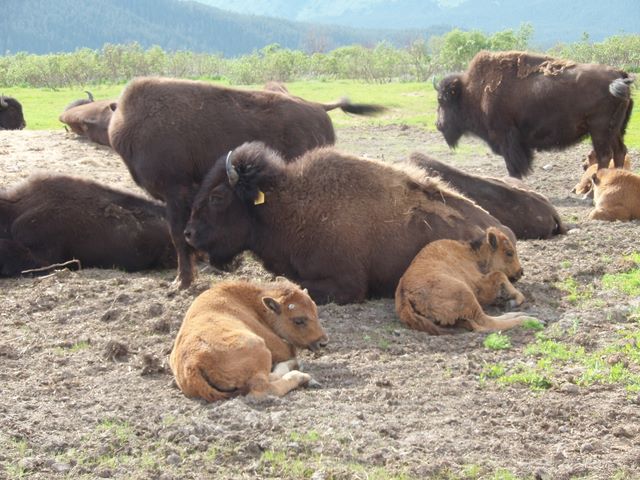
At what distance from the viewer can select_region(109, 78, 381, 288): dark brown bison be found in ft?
29.9

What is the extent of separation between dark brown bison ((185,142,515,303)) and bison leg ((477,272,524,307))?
25.1 inches

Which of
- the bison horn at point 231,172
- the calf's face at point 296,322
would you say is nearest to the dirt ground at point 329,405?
the calf's face at point 296,322

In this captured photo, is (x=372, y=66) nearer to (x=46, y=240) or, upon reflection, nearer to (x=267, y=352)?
(x=46, y=240)

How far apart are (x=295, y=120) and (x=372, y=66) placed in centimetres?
4541

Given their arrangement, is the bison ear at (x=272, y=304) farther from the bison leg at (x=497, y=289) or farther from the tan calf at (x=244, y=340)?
the bison leg at (x=497, y=289)

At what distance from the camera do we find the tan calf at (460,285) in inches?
282

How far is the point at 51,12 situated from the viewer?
16962 centimetres

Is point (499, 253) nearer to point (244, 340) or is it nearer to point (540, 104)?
point (244, 340)

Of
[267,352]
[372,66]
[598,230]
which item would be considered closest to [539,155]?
[598,230]

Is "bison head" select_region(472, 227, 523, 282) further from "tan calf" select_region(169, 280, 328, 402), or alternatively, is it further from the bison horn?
the bison horn

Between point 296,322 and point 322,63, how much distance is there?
5179 centimetres

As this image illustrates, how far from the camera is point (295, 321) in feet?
21.6

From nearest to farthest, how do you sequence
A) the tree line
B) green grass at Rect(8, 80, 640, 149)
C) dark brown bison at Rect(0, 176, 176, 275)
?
dark brown bison at Rect(0, 176, 176, 275)
green grass at Rect(8, 80, 640, 149)
the tree line

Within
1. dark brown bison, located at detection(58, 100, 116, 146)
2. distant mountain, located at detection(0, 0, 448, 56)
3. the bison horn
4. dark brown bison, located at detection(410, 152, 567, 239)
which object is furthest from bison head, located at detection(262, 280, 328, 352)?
distant mountain, located at detection(0, 0, 448, 56)
